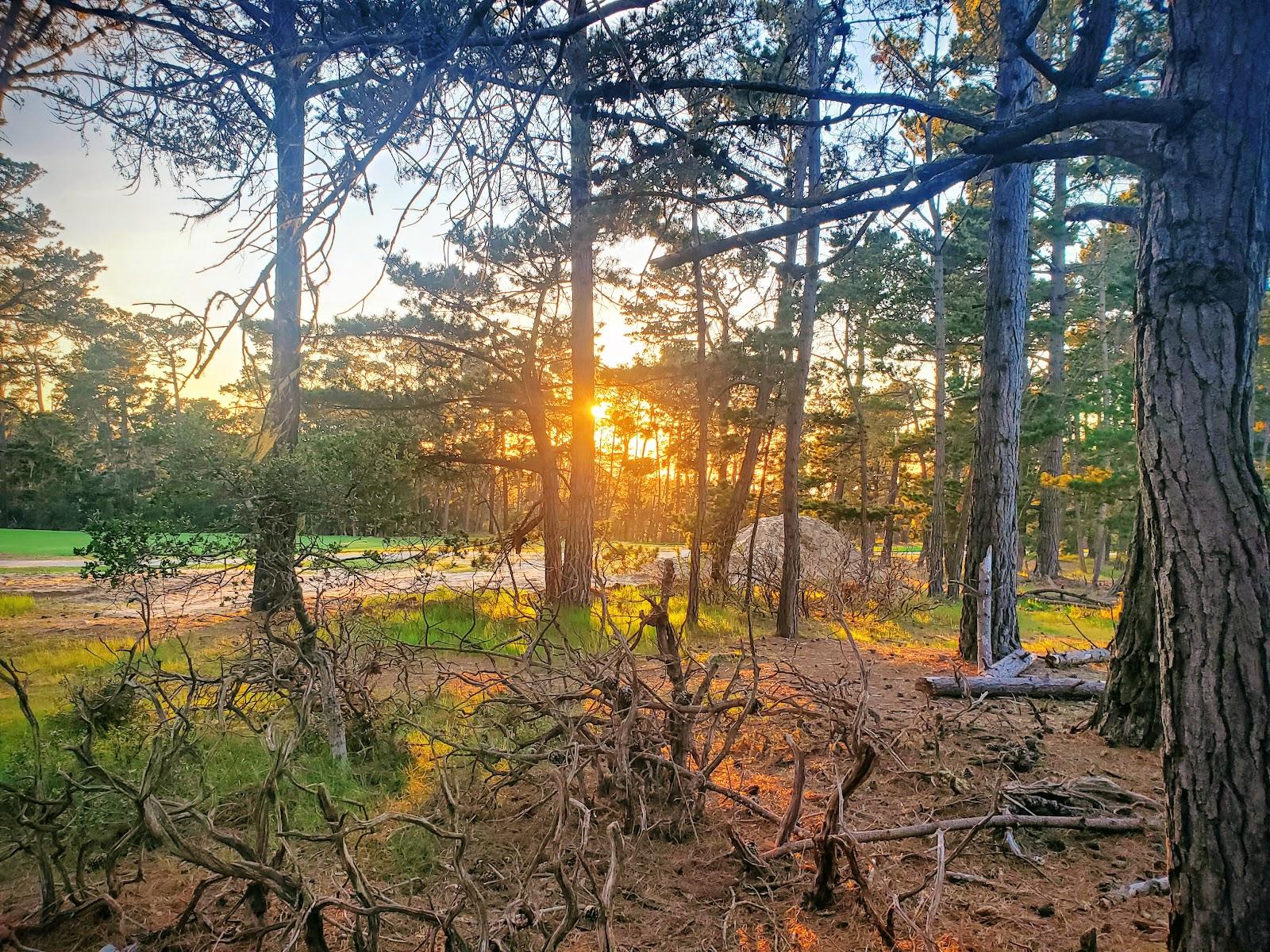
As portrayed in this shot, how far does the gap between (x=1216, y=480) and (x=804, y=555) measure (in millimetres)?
13452

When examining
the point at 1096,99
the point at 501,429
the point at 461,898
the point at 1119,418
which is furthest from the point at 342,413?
the point at 1119,418

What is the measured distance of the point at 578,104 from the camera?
2.09 metres

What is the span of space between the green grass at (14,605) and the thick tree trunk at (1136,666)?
12.3m

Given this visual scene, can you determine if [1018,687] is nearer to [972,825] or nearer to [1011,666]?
[1011,666]

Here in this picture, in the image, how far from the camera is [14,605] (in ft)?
27.7

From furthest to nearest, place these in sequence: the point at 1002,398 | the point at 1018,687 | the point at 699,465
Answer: the point at 699,465
the point at 1002,398
the point at 1018,687

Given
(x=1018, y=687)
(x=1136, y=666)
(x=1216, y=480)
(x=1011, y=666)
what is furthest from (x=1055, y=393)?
(x=1216, y=480)

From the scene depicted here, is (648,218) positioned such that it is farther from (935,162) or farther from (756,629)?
(756,629)

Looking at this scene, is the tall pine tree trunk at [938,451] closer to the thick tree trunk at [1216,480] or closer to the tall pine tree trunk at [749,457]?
the tall pine tree trunk at [749,457]

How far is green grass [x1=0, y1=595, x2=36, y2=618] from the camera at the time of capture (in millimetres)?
8172

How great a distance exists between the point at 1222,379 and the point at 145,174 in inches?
156

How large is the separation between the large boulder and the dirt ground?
6332 millimetres

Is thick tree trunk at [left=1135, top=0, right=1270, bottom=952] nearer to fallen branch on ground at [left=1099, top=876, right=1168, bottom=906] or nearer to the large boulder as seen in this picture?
fallen branch on ground at [left=1099, top=876, right=1168, bottom=906]

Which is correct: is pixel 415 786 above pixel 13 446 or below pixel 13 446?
below
